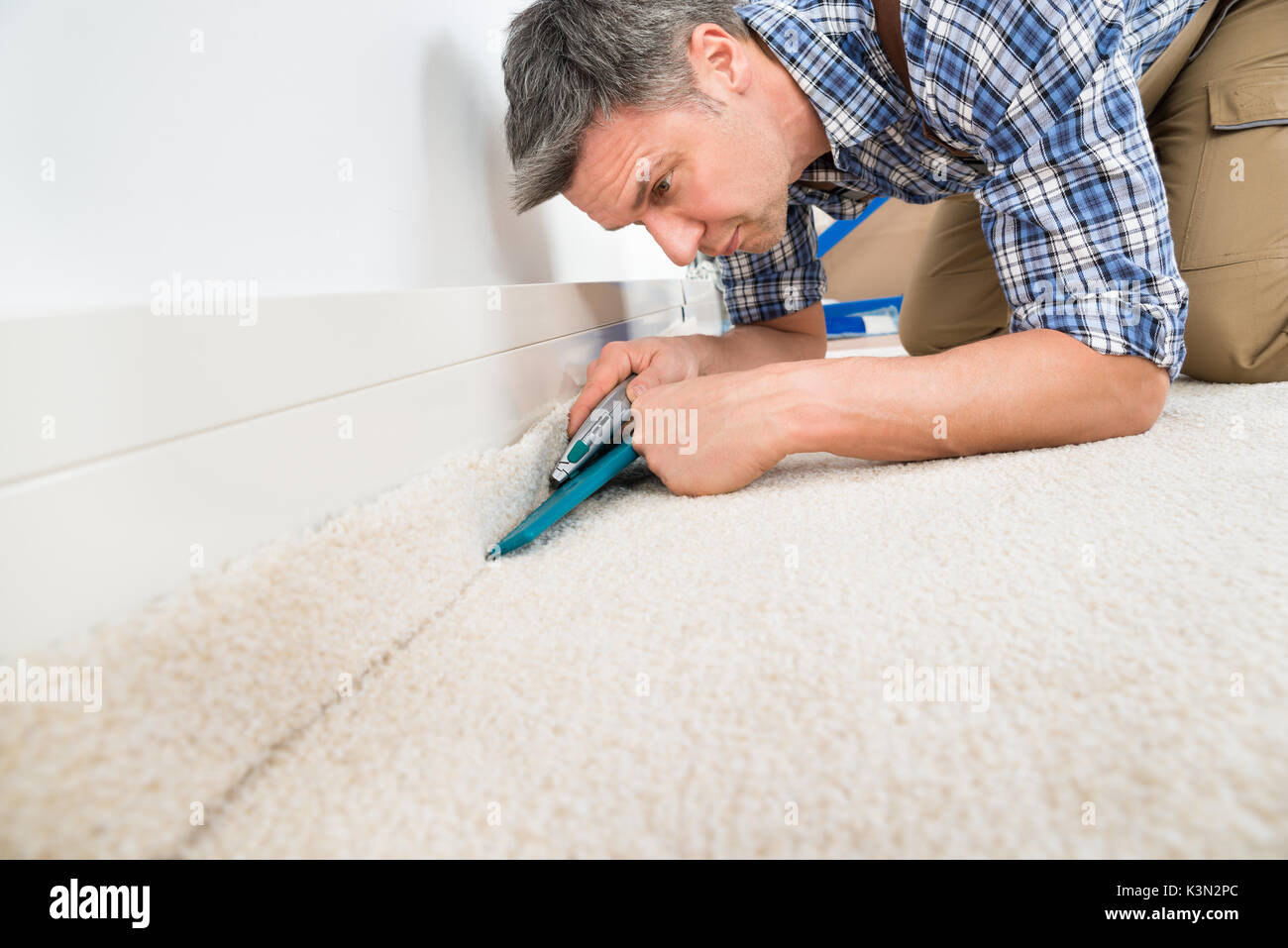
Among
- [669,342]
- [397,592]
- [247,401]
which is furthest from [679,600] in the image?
[669,342]

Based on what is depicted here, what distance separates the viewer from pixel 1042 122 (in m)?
0.68

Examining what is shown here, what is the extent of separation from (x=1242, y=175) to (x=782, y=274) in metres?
0.71

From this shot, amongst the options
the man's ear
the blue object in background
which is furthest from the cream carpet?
the blue object in background

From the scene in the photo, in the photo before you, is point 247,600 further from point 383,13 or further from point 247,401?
point 383,13

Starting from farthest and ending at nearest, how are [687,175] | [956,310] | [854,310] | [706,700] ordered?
[854,310]
[956,310]
[687,175]
[706,700]

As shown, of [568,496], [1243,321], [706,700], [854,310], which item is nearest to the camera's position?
[706,700]

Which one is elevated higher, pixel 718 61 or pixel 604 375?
pixel 718 61

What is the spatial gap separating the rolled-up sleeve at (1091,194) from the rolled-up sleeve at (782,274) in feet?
1.47

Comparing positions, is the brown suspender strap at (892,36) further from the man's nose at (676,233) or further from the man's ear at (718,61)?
the man's nose at (676,233)

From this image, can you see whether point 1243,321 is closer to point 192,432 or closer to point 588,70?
point 588,70

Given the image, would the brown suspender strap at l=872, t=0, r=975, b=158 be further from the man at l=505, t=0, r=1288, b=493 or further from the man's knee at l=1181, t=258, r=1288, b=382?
the man's knee at l=1181, t=258, r=1288, b=382

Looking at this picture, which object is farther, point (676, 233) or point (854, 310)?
point (854, 310)

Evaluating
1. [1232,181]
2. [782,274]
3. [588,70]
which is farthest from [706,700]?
[1232,181]

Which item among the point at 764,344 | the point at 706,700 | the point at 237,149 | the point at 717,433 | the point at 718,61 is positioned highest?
the point at 718,61
